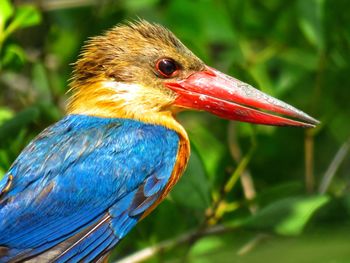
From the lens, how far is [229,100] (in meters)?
5.94

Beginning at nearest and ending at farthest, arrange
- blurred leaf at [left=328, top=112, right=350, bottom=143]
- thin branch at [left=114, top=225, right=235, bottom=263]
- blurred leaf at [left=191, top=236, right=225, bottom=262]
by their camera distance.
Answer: thin branch at [left=114, top=225, right=235, bottom=263], blurred leaf at [left=191, top=236, right=225, bottom=262], blurred leaf at [left=328, top=112, right=350, bottom=143]

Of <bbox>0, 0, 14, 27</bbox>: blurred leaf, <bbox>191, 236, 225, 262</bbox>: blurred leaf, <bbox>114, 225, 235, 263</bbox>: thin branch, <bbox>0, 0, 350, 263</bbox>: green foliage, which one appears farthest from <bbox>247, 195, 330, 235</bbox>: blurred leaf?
<bbox>0, 0, 14, 27</bbox>: blurred leaf

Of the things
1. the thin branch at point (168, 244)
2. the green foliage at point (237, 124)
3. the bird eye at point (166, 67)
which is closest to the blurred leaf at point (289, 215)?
the green foliage at point (237, 124)

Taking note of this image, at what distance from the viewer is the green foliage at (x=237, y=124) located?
5.80m

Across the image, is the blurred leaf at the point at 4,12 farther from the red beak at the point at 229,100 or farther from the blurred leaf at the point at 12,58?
the red beak at the point at 229,100

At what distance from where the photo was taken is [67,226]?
5.48 metres

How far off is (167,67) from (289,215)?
2.99 ft

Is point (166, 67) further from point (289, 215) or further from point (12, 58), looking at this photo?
point (289, 215)

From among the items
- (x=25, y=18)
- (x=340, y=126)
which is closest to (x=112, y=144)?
(x=25, y=18)

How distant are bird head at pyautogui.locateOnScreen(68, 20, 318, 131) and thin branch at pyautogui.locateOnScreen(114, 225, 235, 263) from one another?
0.53m

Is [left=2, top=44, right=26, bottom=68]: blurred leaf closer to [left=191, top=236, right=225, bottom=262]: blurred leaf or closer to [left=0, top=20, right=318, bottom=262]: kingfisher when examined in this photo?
[left=0, top=20, right=318, bottom=262]: kingfisher

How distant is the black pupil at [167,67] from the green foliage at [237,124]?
311 mm

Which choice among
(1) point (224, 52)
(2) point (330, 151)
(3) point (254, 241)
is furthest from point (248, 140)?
(1) point (224, 52)

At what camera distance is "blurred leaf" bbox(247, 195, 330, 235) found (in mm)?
5645
